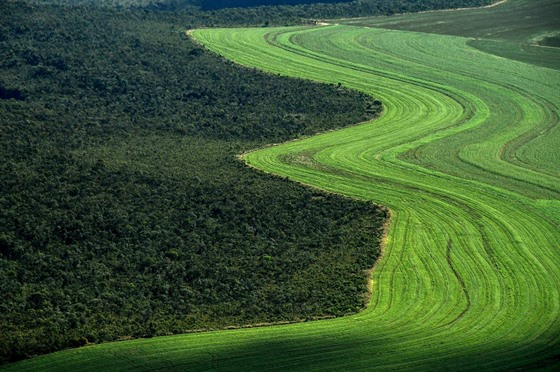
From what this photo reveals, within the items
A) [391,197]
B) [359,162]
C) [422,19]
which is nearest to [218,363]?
[391,197]

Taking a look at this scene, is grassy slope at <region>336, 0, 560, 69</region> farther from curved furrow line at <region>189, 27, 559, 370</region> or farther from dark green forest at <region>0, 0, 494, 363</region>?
dark green forest at <region>0, 0, 494, 363</region>

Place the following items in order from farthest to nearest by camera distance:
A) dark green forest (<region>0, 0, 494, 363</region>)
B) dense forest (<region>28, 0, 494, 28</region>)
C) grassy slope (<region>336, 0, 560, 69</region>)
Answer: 1. dense forest (<region>28, 0, 494, 28</region>)
2. grassy slope (<region>336, 0, 560, 69</region>)
3. dark green forest (<region>0, 0, 494, 363</region>)

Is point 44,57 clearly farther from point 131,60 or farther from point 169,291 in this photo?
point 169,291

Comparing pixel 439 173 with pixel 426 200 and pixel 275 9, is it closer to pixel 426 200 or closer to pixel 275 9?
pixel 426 200

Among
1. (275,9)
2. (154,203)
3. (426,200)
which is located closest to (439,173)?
(426,200)

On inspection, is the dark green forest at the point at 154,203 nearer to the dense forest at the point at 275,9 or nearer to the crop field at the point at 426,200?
the crop field at the point at 426,200

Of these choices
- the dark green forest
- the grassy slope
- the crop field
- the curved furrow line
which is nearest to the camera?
the crop field

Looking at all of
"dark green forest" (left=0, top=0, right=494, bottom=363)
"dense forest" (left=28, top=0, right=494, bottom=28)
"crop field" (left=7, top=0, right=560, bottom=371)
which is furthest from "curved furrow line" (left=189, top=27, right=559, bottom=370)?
"dense forest" (left=28, top=0, right=494, bottom=28)
